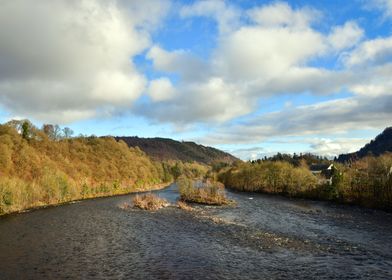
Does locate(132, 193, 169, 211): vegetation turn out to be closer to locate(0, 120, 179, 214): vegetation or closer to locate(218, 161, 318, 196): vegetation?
locate(0, 120, 179, 214): vegetation

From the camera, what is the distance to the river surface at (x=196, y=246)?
2533 centimetres

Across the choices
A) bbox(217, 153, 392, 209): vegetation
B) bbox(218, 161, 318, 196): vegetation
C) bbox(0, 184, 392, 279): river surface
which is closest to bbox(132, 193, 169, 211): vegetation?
bbox(0, 184, 392, 279): river surface

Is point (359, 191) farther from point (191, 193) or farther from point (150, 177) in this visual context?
point (150, 177)

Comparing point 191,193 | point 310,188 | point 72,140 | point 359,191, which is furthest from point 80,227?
point 72,140

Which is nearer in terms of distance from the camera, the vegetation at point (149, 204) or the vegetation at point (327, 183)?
the vegetation at point (149, 204)

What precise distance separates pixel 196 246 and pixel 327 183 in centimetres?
5662

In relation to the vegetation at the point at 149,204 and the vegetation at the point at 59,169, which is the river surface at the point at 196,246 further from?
the vegetation at the point at 59,169

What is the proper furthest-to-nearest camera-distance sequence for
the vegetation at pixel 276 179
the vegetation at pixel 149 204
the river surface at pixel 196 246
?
the vegetation at pixel 276 179, the vegetation at pixel 149 204, the river surface at pixel 196 246

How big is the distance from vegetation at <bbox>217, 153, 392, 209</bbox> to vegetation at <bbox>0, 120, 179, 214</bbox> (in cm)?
3859

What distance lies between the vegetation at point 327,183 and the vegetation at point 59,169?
38592 mm

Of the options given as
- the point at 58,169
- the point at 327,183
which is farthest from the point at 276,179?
the point at 58,169

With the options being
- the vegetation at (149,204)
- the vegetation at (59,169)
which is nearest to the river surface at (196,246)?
the vegetation at (149,204)

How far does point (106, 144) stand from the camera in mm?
142750

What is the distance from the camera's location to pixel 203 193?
249 ft
